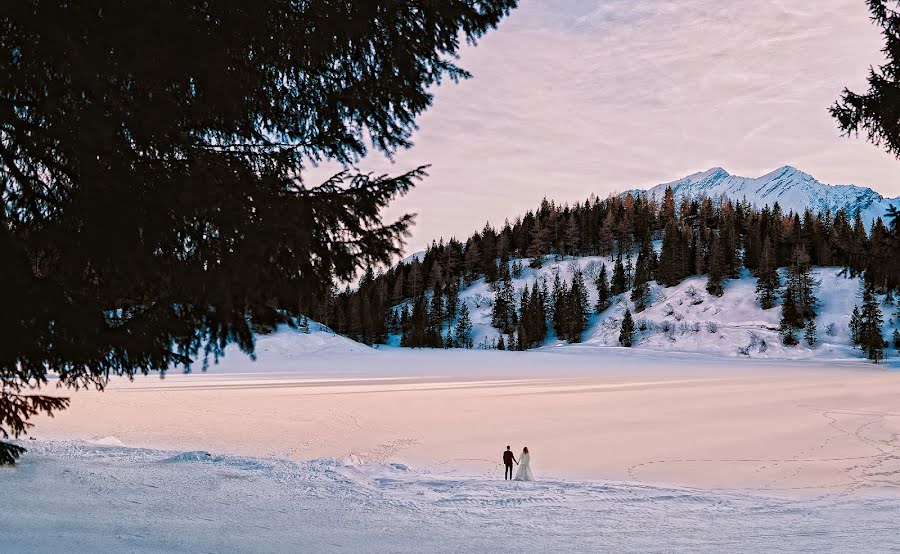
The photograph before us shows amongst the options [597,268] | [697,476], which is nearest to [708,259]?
[597,268]

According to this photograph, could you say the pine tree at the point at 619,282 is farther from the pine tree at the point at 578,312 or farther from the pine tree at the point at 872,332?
the pine tree at the point at 872,332

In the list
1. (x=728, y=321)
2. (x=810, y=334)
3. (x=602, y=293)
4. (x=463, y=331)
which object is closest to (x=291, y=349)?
(x=463, y=331)

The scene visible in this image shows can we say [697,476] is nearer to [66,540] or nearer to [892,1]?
[892,1]

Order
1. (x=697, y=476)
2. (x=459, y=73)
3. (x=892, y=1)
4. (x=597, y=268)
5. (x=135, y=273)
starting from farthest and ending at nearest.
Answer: (x=597, y=268) → (x=697, y=476) → (x=892, y=1) → (x=459, y=73) → (x=135, y=273)

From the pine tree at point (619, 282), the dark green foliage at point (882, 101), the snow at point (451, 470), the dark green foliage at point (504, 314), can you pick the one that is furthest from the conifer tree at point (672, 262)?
the dark green foliage at point (882, 101)

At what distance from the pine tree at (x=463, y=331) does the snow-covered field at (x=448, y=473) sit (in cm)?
8292

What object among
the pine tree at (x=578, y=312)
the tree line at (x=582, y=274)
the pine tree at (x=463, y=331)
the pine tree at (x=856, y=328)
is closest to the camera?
the pine tree at (x=856, y=328)

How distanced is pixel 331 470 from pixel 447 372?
38289 millimetres

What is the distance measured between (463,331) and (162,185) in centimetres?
11634

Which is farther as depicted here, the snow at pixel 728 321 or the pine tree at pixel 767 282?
the pine tree at pixel 767 282

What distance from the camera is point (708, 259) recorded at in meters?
118

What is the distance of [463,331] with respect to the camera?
119 metres

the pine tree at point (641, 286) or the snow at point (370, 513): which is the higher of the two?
the pine tree at point (641, 286)

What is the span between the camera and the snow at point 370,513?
825 cm
